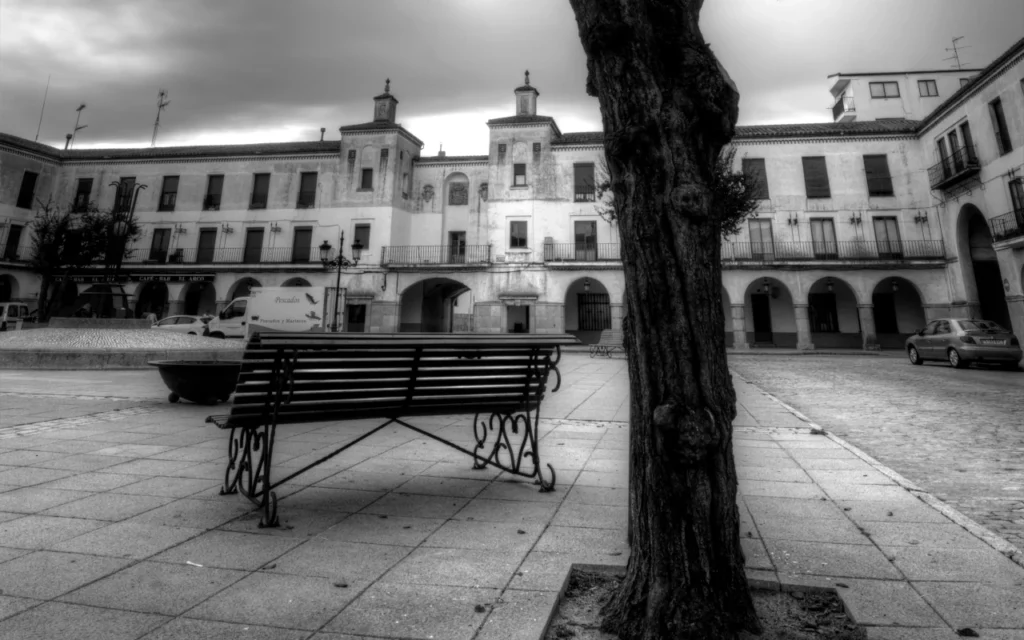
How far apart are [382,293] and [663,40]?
2752 cm

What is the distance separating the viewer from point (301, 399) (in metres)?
2.94

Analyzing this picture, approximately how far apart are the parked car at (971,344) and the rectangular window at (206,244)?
1396 inches

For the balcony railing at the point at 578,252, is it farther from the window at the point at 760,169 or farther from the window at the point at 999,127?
the window at the point at 999,127

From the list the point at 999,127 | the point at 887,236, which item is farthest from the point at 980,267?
the point at 999,127

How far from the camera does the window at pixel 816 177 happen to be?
26.4 meters

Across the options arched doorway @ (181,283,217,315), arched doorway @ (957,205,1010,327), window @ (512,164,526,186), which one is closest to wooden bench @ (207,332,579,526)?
window @ (512,164,526,186)

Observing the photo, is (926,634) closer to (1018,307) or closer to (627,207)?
(627,207)

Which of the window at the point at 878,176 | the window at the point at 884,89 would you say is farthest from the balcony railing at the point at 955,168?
the window at the point at 884,89

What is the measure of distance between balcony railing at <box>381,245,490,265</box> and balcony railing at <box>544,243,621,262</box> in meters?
3.73

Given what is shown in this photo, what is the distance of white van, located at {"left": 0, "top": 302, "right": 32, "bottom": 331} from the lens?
24106 millimetres

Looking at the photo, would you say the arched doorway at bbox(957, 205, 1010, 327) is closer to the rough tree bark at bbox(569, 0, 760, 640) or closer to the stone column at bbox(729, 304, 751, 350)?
the stone column at bbox(729, 304, 751, 350)

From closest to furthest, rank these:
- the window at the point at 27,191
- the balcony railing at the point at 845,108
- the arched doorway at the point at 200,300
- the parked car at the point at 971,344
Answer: the parked car at the point at 971,344 → the window at the point at 27,191 → the arched doorway at the point at 200,300 → the balcony railing at the point at 845,108

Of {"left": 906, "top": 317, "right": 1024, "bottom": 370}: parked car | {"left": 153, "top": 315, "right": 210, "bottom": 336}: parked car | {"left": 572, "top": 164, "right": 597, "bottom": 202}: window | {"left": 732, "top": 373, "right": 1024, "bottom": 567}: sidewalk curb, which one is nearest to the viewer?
{"left": 732, "top": 373, "right": 1024, "bottom": 567}: sidewalk curb

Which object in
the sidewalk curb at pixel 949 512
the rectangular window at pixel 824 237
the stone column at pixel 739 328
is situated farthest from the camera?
the rectangular window at pixel 824 237
